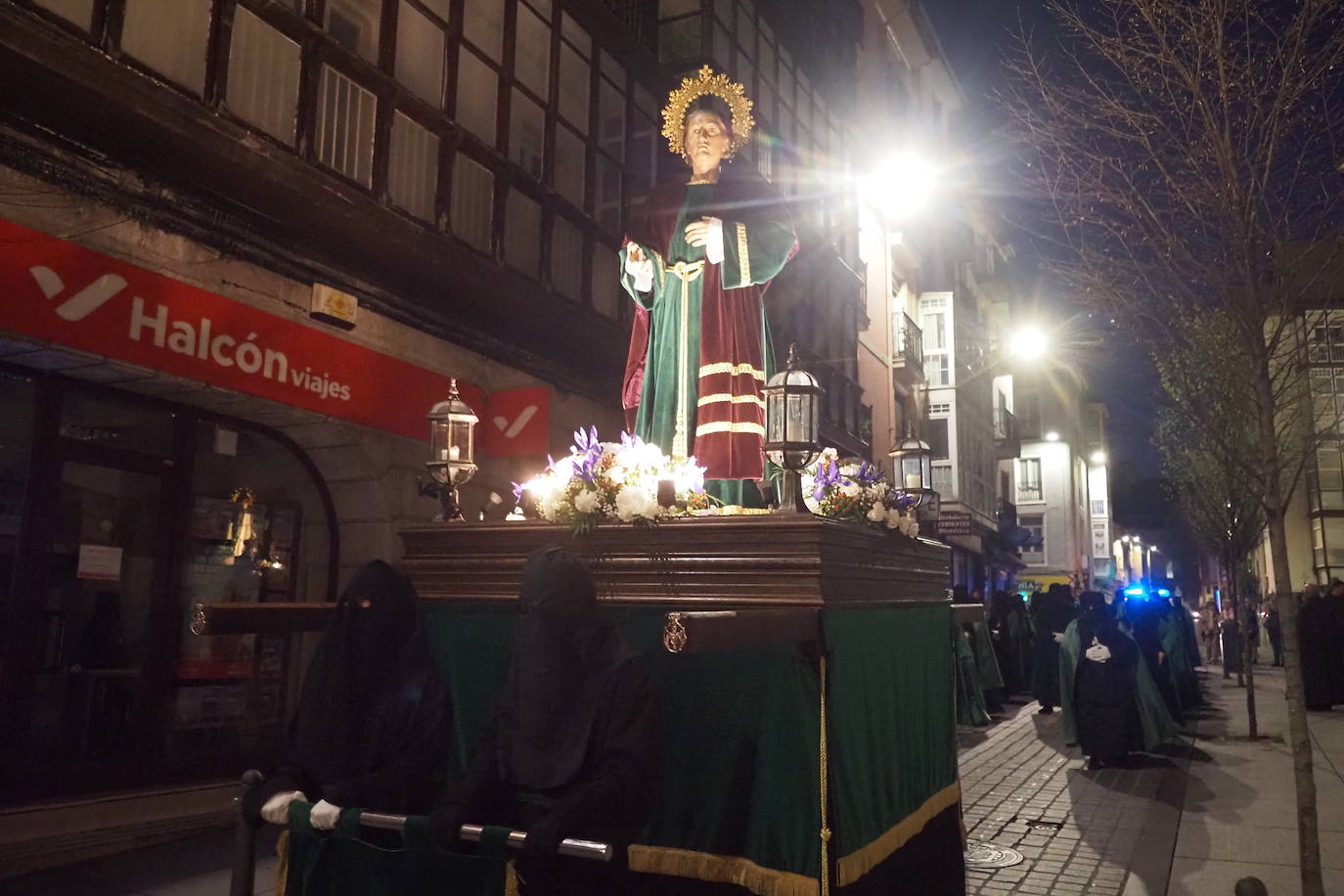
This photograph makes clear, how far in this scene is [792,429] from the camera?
4305mm

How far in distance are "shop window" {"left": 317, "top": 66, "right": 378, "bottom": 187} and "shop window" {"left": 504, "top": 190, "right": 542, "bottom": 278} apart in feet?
6.74

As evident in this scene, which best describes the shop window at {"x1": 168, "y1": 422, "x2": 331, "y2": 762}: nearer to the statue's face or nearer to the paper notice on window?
the paper notice on window

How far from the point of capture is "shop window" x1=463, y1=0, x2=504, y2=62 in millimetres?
10762

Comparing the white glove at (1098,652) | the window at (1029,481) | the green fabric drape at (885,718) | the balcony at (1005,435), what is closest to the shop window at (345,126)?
the green fabric drape at (885,718)

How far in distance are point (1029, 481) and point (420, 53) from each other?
46.0 meters

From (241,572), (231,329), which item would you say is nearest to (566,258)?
(231,329)

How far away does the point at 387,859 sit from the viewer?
3.31 m

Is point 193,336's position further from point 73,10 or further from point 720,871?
point 720,871

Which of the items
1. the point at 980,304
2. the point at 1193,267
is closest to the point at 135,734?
the point at 1193,267

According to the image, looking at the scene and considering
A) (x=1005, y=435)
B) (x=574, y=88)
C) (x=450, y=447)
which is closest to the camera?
(x=450, y=447)

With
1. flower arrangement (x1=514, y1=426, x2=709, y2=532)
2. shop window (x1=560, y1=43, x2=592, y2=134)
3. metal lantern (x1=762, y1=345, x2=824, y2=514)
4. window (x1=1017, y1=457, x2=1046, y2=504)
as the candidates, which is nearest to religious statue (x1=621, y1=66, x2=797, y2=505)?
flower arrangement (x1=514, y1=426, x2=709, y2=532)

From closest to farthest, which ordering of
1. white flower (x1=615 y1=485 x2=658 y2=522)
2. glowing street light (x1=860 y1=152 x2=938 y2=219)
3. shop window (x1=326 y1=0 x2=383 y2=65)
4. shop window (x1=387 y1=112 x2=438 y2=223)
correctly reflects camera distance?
white flower (x1=615 y1=485 x2=658 y2=522) → shop window (x1=326 y1=0 x2=383 y2=65) → shop window (x1=387 y1=112 x2=438 y2=223) → glowing street light (x1=860 y1=152 x2=938 y2=219)

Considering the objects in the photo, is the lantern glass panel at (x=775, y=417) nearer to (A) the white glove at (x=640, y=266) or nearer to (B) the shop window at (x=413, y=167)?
(A) the white glove at (x=640, y=266)

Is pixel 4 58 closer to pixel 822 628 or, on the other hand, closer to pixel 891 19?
pixel 822 628
